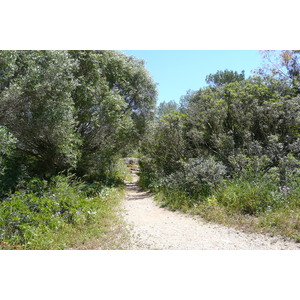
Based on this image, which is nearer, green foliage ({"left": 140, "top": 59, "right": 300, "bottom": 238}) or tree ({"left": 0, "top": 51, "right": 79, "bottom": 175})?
green foliage ({"left": 140, "top": 59, "right": 300, "bottom": 238})

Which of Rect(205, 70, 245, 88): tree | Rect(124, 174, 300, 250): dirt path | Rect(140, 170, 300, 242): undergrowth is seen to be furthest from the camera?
Rect(205, 70, 245, 88): tree

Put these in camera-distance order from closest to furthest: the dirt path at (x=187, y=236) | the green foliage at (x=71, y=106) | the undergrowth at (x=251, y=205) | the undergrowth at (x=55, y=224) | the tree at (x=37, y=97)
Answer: the undergrowth at (x=55, y=224)
the dirt path at (x=187, y=236)
the undergrowth at (x=251, y=205)
the tree at (x=37, y=97)
the green foliage at (x=71, y=106)

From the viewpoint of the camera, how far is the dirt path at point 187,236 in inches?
157

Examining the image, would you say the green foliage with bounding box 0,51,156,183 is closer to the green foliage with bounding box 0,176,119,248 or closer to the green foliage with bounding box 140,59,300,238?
the green foliage with bounding box 0,176,119,248

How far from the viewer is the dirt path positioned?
3994 millimetres

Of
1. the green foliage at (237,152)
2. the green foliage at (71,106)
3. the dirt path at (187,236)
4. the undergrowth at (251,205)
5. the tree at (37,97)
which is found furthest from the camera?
the green foliage at (71,106)

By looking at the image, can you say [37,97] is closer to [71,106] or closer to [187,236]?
[71,106]

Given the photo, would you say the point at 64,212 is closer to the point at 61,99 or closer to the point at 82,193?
the point at 82,193

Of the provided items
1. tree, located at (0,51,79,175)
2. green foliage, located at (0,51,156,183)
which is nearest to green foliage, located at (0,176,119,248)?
tree, located at (0,51,79,175)

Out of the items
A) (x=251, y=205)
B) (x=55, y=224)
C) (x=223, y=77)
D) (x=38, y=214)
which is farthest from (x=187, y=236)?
(x=223, y=77)

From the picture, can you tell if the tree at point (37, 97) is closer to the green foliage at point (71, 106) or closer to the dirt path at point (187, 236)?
the green foliage at point (71, 106)

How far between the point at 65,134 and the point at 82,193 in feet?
5.79

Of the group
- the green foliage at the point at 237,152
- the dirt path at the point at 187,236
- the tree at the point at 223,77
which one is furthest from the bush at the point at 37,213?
the tree at the point at 223,77
